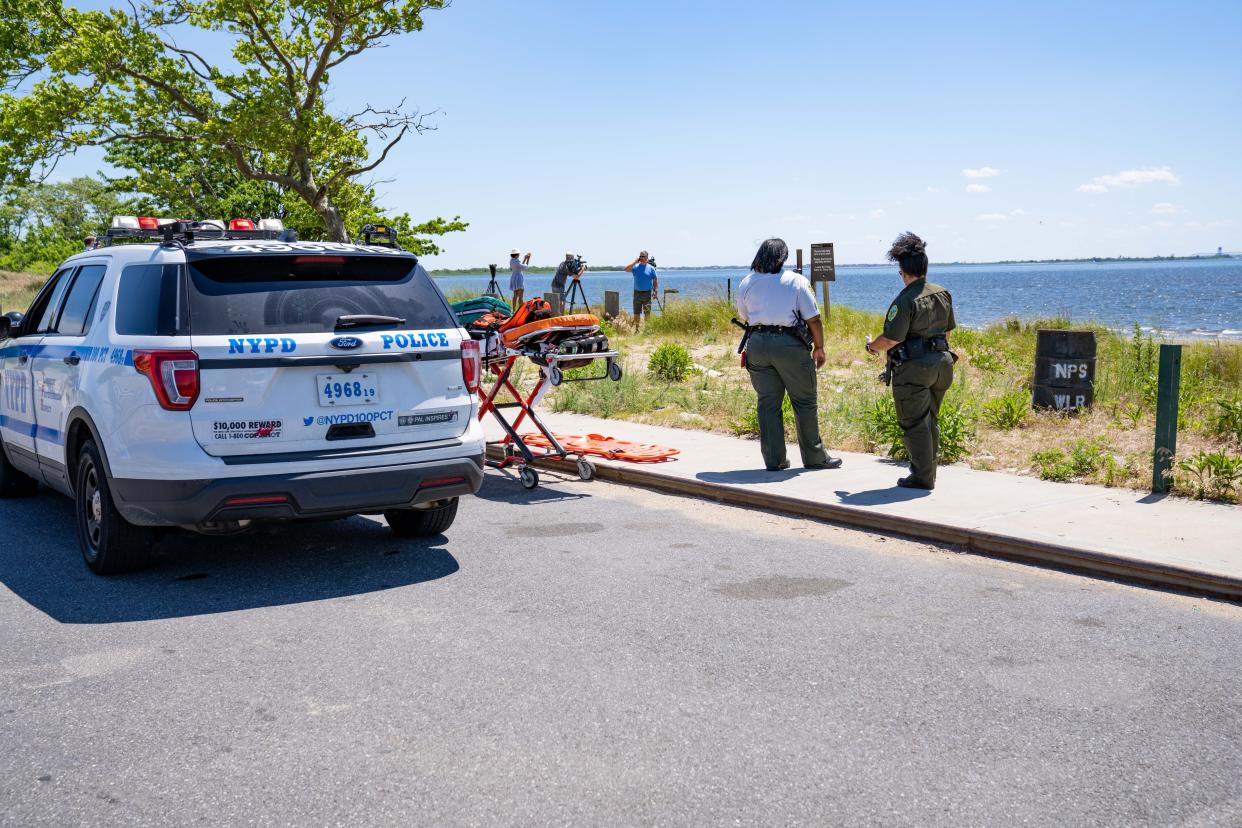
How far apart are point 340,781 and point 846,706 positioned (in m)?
1.99

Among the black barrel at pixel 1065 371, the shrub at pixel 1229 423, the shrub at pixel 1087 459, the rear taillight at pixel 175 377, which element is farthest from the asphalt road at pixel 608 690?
the black barrel at pixel 1065 371

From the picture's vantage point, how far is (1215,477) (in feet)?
26.1

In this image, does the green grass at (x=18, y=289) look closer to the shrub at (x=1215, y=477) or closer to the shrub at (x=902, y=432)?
the shrub at (x=902, y=432)

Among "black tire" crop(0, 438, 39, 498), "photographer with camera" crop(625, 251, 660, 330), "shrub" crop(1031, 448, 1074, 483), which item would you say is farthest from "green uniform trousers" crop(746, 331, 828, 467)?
"photographer with camera" crop(625, 251, 660, 330)

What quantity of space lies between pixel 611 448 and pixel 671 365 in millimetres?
6100

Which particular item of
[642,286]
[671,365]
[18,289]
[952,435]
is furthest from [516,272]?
[18,289]

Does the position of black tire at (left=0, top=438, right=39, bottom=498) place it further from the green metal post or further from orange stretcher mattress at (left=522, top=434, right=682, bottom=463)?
the green metal post

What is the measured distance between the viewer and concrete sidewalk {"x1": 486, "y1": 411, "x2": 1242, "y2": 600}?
630 cm

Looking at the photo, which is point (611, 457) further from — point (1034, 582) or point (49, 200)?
point (49, 200)

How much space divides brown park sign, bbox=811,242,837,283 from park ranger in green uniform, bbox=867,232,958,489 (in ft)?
43.1

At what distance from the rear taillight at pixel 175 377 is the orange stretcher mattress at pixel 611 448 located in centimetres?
459

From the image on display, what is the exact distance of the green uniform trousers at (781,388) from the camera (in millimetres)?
9016

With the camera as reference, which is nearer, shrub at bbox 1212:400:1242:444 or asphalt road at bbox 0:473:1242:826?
asphalt road at bbox 0:473:1242:826

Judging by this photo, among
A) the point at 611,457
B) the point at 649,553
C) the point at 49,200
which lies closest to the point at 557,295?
the point at 611,457
